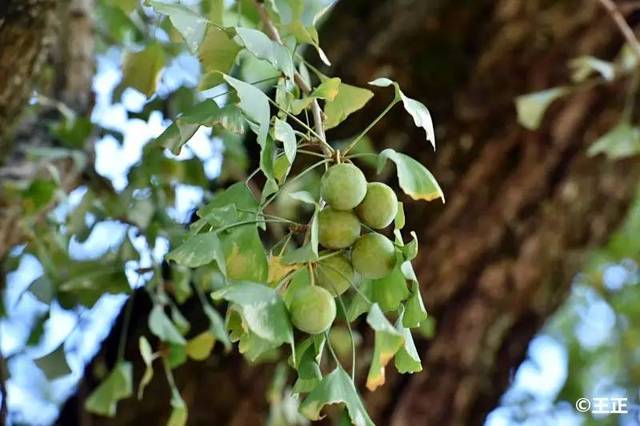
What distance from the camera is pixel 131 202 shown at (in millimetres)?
902

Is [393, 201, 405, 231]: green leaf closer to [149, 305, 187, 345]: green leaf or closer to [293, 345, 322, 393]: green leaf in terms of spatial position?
[293, 345, 322, 393]: green leaf

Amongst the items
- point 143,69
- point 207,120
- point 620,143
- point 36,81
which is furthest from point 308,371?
point 620,143

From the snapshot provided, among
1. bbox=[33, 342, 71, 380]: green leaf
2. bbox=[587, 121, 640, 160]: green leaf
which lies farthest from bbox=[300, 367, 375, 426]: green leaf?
bbox=[587, 121, 640, 160]: green leaf

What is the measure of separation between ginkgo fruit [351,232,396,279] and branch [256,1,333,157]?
5cm

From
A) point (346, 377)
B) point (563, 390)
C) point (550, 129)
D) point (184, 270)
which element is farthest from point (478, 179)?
point (346, 377)

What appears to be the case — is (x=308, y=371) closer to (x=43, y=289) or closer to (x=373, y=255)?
(x=373, y=255)

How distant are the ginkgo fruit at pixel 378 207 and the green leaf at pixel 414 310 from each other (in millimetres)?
37

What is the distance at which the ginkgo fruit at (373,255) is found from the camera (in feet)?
1.42

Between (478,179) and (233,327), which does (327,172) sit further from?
(478,179)

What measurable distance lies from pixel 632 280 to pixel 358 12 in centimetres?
94

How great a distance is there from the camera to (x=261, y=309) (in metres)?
0.41

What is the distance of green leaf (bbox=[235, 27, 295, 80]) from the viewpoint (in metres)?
0.46

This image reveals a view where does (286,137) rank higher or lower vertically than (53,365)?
higher

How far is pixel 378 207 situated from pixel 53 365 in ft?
1.70
